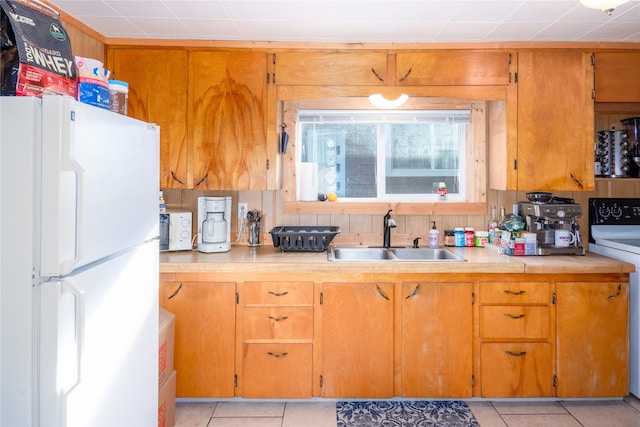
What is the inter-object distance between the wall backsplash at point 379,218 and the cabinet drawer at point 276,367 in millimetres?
855

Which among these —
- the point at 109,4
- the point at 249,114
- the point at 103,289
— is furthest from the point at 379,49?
the point at 103,289

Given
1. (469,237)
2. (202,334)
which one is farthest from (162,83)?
(469,237)

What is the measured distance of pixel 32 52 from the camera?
4.33 ft

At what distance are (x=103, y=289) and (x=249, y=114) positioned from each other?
1699 millimetres

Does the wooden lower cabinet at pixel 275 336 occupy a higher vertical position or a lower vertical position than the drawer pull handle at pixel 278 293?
lower

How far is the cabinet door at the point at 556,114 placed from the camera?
9.16 ft

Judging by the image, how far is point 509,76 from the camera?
2.80 meters

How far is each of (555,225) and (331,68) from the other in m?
1.75

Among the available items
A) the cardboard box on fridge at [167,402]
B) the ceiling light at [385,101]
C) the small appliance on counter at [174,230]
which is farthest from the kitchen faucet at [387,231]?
the cardboard box on fridge at [167,402]

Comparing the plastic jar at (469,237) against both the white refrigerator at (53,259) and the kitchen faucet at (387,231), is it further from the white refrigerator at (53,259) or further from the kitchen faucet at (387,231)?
the white refrigerator at (53,259)

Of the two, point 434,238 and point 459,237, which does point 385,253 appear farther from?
point 459,237

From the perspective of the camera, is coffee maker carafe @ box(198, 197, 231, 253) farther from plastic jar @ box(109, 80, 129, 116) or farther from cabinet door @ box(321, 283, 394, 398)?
plastic jar @ box(109, 80, 129, 116)

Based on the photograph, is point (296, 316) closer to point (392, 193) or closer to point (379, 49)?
point (392, 193)

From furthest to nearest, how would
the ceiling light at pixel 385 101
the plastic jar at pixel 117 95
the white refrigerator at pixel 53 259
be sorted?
the ceiling light at pixel 385 101, the plastic jar at pixel 117 95, the white refrigerator at pixel 53 259
